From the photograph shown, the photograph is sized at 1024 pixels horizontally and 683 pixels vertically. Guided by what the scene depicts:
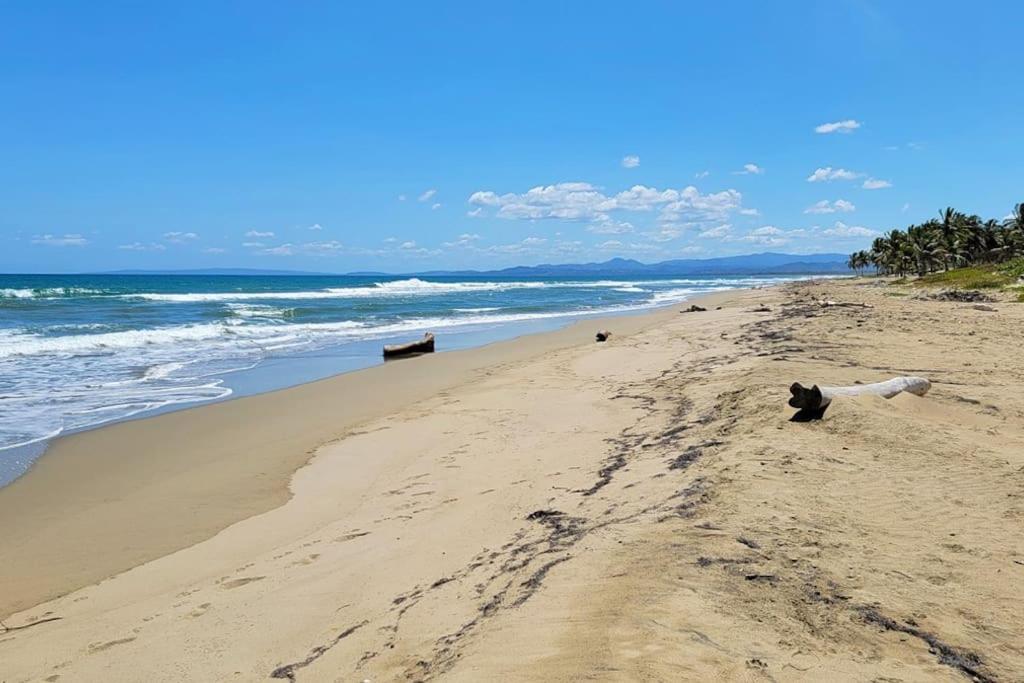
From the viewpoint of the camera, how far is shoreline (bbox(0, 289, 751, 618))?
552 centimetres

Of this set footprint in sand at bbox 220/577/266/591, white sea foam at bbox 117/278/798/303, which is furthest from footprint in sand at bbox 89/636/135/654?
white sea foam at bbox 117/278/798/303

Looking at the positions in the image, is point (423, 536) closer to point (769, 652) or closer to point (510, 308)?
point (769, 652)

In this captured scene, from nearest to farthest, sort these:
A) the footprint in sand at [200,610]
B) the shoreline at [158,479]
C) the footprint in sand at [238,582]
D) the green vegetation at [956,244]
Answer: the footprint in sand at [200,610] → the footprint in sand at [238,582] → the shoreline at [158,479] → the green vegetation at [956,244]

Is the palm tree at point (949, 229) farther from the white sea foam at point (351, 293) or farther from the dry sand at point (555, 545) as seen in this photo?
the dry sand at point (555, 545)

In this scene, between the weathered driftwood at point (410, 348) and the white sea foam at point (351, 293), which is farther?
the white sea foam at point (351, 293)

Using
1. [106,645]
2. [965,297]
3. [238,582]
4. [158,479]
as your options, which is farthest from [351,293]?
[106,645]

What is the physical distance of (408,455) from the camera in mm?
8109

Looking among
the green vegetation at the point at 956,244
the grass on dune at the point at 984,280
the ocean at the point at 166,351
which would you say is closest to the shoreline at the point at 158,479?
the ocean at the point at 166,351

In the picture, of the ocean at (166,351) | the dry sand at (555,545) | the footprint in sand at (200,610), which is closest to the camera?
the dry sand at (555,545)

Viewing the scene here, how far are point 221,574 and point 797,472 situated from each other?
180 inches

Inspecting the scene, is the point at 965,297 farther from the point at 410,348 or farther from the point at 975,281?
the point at 410,348

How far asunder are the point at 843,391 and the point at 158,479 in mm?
7815

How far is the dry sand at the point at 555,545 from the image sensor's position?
326cm

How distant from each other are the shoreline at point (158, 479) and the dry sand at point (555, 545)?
0.05m
